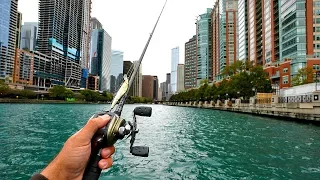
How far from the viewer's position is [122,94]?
2846mm

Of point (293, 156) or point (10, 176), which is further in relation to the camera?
point (293, 156)

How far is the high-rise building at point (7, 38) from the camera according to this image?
14300 centimetres

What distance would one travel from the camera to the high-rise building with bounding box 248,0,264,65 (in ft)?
304

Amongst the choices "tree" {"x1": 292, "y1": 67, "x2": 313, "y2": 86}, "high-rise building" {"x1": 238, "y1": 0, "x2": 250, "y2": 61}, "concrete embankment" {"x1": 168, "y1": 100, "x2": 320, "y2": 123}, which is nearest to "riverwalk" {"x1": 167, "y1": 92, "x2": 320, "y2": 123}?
"concrete embankment" {"x1": 168, "y1": 100, "x2": 320, "y2": 123}

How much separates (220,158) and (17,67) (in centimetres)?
16369

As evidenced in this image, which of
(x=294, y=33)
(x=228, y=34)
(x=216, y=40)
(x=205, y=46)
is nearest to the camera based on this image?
(x=294, y=33)

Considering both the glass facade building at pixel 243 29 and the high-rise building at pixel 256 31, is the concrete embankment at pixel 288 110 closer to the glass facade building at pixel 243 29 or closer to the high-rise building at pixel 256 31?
the high-rise building at pixel 256 31

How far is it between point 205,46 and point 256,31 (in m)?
Result: 85.6

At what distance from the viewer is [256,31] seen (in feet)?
313

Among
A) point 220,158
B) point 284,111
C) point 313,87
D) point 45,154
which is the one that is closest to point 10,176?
point 45,154

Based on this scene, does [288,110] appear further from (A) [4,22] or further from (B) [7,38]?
(A) [4,22]

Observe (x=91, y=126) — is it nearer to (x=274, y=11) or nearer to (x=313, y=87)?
(x=313, y=87)

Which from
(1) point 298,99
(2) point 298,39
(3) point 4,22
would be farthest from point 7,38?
(1) point 298,99

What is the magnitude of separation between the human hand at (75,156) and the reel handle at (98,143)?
0.04 m
